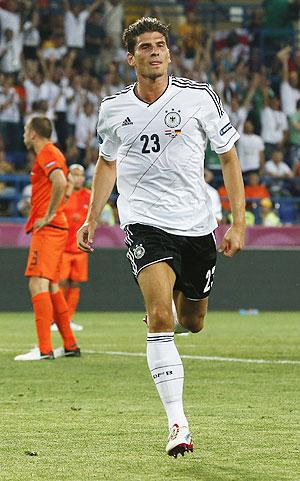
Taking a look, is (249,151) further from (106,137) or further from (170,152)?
(170,152)

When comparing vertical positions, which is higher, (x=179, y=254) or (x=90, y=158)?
(x=179, y=254)

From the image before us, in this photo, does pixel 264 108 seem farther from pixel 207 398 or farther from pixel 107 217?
pixel 207 398

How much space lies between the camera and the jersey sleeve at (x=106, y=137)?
688 cm

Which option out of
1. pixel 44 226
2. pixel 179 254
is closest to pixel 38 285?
pixel 44 226

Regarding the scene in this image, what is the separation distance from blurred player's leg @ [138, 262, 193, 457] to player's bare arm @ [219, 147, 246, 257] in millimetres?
378

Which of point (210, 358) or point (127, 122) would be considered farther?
point (210, 358)

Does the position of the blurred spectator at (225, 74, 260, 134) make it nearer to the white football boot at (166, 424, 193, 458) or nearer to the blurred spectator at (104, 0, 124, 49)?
the blurred spectator at (104, 0, 124, 49)

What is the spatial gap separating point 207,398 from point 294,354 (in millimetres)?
3603

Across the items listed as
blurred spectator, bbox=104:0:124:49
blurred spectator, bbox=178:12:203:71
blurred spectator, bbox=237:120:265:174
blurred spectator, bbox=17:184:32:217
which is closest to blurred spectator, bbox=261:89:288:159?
blurred spectator, bbox=237:120:265:174

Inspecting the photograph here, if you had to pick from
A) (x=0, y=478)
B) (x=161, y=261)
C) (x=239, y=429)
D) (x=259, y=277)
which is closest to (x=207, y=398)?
(x=239, y=429)

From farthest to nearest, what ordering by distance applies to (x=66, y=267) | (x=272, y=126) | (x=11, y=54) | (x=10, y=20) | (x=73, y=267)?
1. (x=272, y=126)
2. (x=10, y=20)
3. (x=11, y=54)
4. (x=73, y=267)
5. (x=66, y=267)

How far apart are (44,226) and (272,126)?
43.7 ft

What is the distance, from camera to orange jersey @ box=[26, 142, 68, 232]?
1109cm

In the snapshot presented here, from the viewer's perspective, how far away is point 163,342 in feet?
20.3
